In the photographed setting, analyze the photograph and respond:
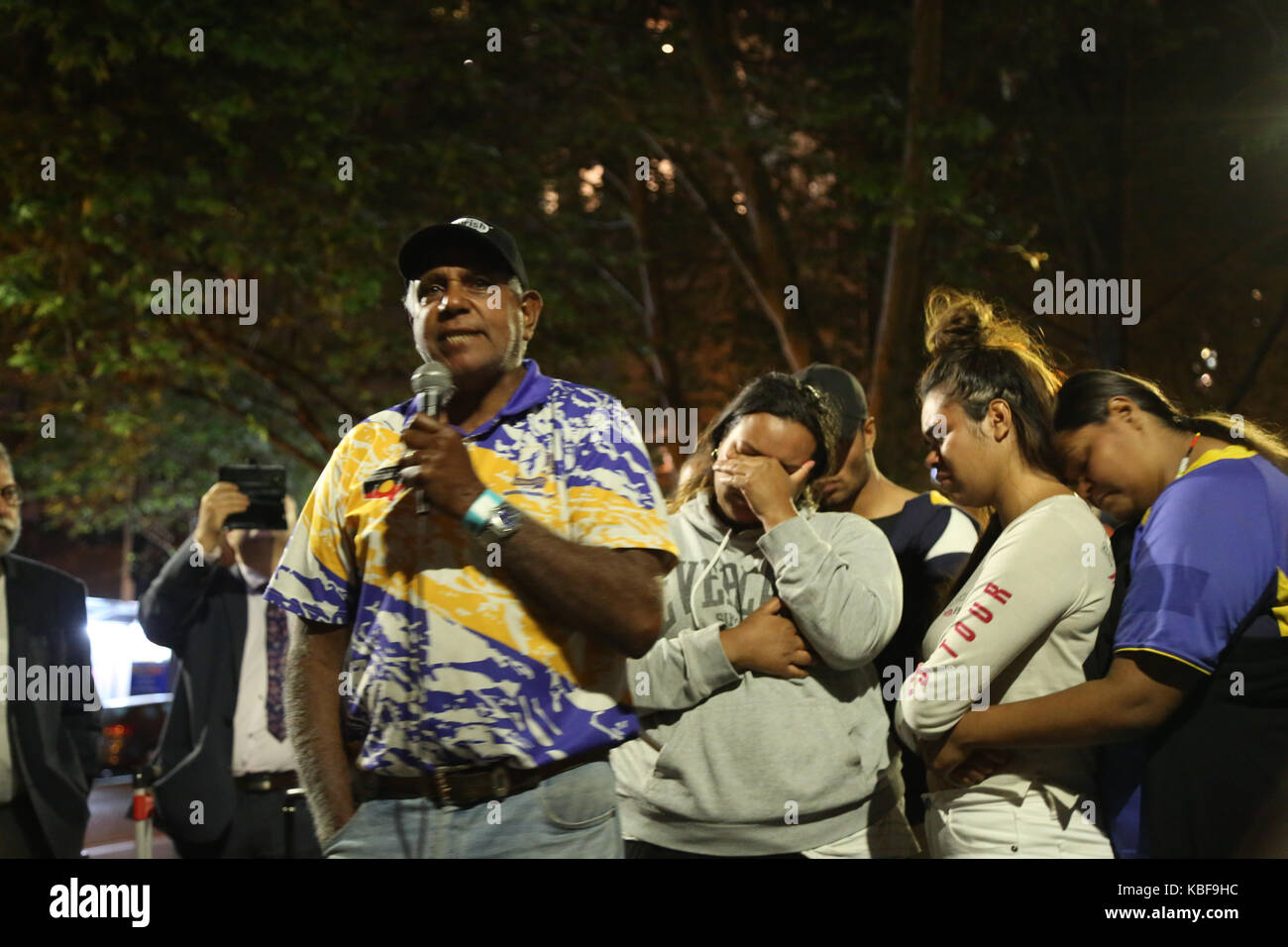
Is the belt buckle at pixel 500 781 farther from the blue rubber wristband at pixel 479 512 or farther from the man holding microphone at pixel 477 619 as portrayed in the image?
the blue rubber wristband at pixel 479 512

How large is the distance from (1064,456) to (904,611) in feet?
2.65

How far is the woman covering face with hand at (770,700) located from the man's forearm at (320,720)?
0.81 m

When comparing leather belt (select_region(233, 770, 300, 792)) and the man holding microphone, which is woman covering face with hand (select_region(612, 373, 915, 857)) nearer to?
the man holding microphone

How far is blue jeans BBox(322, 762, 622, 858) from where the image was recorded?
2.31m

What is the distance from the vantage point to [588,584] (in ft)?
7.36

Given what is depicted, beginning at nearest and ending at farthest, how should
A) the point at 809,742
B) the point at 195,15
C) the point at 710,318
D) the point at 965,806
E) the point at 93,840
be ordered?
1. the point at 965,806
2. the point at 809,742
3. the point at 195,15
4. the point at 93,840
5. the point at 710,318

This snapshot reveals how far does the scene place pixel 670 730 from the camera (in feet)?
10.4

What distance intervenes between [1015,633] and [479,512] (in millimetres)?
1358

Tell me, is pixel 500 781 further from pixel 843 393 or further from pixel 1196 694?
pixel 843 393

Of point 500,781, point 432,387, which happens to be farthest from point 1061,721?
point 432,387

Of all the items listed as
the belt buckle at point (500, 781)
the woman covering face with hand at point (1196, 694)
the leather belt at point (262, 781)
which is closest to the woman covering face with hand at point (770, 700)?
the woman covering face with hand at point (1196, 694)

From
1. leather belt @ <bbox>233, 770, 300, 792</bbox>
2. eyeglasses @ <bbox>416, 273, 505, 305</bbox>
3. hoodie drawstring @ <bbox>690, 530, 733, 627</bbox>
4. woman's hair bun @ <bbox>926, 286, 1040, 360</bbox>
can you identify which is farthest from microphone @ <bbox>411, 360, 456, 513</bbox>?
leather belt @ <bbox>233, 770, 300, 792</bbox>

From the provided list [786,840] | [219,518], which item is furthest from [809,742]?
[219,518]
